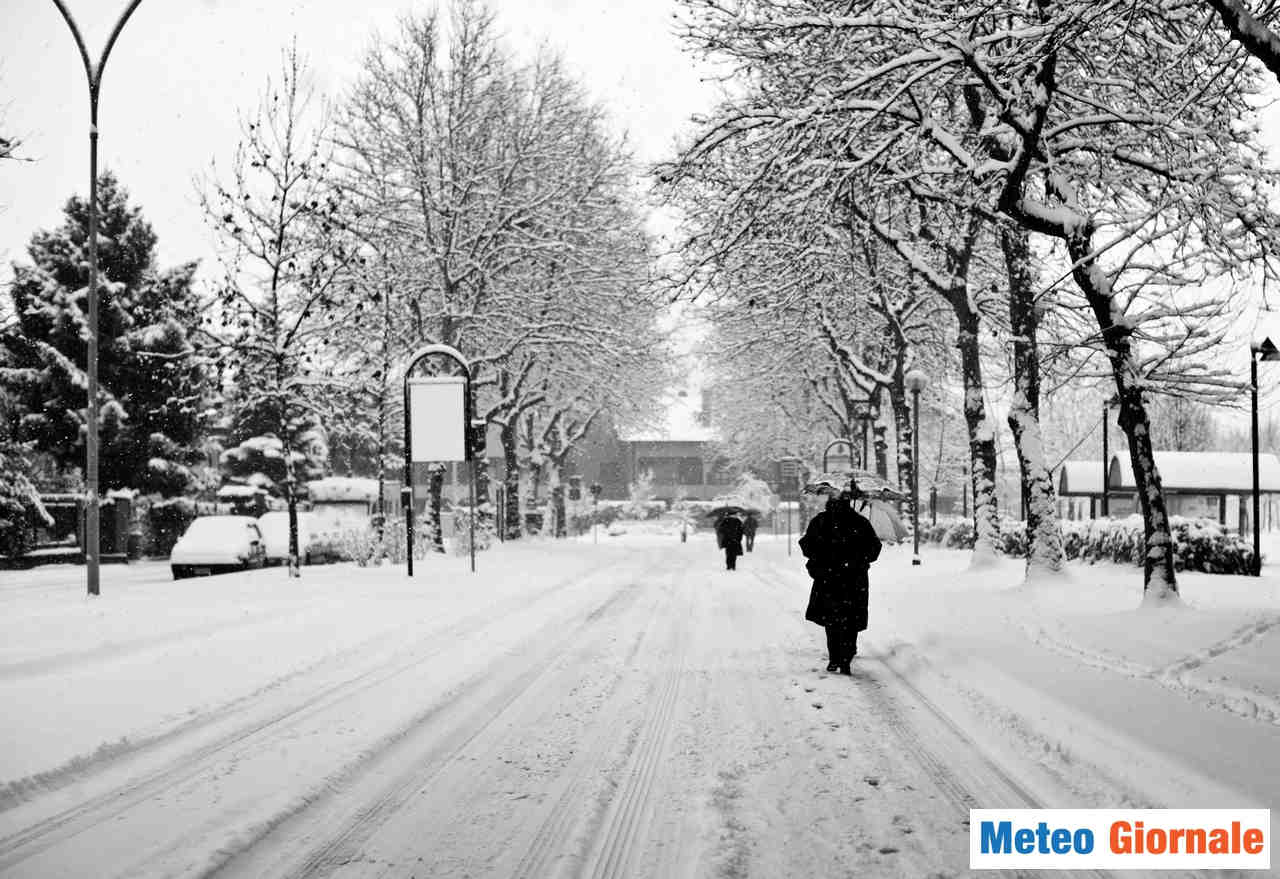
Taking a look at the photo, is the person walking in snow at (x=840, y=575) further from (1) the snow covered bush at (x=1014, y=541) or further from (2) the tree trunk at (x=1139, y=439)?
(1) the snow covered bush at (x=1014, y=541)

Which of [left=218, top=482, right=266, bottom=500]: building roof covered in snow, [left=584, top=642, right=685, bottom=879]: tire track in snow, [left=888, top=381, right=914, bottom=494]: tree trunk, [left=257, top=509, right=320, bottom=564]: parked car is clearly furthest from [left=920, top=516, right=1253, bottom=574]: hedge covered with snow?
[left=218, top=482, right=266, bottom=500]: building roof covered in snow

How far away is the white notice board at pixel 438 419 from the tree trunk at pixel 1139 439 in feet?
41.7

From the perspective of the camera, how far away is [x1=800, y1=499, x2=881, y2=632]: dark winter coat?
9.58 metres

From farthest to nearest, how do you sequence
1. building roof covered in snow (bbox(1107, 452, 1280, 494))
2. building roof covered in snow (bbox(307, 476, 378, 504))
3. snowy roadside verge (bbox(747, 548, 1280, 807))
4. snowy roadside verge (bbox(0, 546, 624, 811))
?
building roof covered in snow (bbox(307, 476, 378, 504)) → building roof covered in snow (bbox(1107, 452, 1280, 494)) → snowy roadside verge (bbox(0, 546, 624, 811)) → snowy roadside verge (bbox(747, 548, 1280, 807))

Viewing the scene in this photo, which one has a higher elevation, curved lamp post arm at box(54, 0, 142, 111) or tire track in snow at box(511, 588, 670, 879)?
curved lamp post arm at box(54, 0, 142, 111)

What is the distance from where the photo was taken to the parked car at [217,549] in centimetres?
2727

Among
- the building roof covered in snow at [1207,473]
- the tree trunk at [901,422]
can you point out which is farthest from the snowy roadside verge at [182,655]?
the building roof covered in snow at [1207,473]

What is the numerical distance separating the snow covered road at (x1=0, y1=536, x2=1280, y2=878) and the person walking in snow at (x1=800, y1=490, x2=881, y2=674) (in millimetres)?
383

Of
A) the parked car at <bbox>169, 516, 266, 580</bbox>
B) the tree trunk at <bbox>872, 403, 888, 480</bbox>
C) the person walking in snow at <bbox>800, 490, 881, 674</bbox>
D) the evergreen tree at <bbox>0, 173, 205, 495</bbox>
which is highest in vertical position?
the evergreen tree at <bbox>0, 173, 205, 495</bbox>

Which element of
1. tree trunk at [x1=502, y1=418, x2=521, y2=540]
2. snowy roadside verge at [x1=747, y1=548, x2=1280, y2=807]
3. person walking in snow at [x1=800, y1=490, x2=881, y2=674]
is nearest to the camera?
snowy roadside verge at [x1=747, y1=548, x2=1280, y2=807]

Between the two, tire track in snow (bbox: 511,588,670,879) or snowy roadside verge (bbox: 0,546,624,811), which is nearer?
tire track in snow (bbox: 511,588,670,879)

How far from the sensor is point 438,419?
21750mm

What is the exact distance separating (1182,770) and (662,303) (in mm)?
11052

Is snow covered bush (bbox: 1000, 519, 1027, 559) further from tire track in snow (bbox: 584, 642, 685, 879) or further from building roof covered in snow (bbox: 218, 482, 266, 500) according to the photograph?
building roof covered in snow (bbox: 218, 482, 266, 500)
